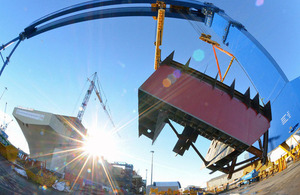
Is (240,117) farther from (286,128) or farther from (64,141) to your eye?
(64,141)

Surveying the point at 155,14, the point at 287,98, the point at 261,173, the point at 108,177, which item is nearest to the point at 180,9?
the point at 155,14

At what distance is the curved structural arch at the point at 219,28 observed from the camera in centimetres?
1252

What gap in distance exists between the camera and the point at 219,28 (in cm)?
1780

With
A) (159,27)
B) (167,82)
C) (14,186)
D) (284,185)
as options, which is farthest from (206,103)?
(159,27)

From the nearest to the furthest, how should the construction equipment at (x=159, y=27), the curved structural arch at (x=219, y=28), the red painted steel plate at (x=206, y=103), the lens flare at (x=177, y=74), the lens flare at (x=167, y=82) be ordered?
the red painted steel plate at (x=206, y=103) → the lens flare at (x=167, y=82) → the lens flare at (x=177, y=74) → the curved structural arch at (x=219, y=28) → the construction equipment at (x=159, y=27)

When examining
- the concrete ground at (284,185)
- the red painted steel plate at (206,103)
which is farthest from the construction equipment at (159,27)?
the concrete ground at (284,185)

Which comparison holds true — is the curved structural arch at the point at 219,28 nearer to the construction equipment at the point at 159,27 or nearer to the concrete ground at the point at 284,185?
the construction equipment at the point at 159,27

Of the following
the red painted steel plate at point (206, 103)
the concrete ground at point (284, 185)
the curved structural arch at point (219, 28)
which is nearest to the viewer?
the concrete ground at point (284, 185)

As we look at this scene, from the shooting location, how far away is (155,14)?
21.9m

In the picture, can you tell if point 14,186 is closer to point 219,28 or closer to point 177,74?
point 177,74

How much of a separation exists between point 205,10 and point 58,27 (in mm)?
21188

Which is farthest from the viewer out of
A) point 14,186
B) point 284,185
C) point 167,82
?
point 14,186

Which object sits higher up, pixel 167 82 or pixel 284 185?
pixel 167 82

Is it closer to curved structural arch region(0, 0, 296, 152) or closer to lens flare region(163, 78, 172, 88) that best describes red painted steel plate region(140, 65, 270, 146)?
lens flare region(163, 78, 172, 88)
